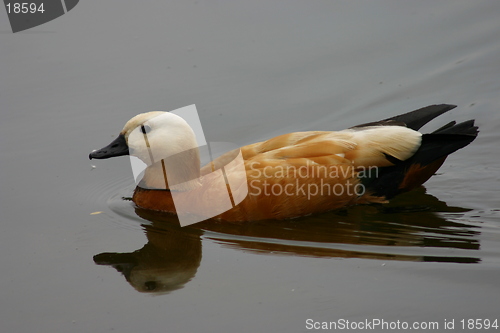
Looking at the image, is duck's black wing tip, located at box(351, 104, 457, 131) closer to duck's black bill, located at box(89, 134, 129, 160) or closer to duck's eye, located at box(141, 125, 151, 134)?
duck's eye, located at box(141, 125, 151, 134)

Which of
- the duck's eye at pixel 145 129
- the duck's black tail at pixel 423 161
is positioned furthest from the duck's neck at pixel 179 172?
the duck's black tail at pixel 423 161

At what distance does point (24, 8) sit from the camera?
10766 millimetres

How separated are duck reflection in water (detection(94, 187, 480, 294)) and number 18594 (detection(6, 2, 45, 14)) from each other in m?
5.30

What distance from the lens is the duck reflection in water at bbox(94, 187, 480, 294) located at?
226 inches

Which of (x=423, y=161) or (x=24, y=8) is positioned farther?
(x=24, y=8)

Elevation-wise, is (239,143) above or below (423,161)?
above

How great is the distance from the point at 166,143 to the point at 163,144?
1.2 inches

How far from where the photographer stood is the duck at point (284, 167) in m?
6.45

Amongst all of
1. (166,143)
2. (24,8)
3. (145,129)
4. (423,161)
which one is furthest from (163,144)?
(24,8)

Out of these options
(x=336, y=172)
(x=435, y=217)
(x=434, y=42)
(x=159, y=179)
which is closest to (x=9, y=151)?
(x=159, y=179)

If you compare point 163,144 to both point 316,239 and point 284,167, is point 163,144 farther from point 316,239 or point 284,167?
point 316,239

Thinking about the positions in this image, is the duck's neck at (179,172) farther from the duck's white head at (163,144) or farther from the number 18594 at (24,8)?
the number 18594 at (24,8)

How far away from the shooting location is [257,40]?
32.9 feet

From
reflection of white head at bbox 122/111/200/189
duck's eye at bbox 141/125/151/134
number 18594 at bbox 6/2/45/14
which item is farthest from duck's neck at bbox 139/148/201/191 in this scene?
number 18594 at bbox 6/2/45/14
